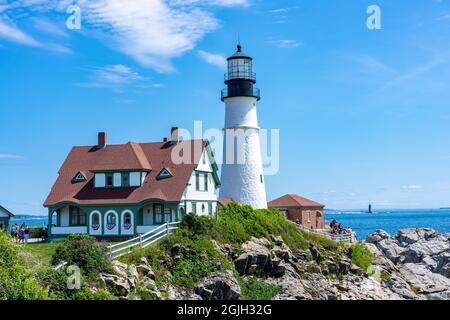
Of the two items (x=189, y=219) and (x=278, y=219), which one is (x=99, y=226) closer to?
(x=189, y=219)

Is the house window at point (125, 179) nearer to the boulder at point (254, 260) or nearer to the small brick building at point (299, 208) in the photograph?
the boulder at point (254, 260)

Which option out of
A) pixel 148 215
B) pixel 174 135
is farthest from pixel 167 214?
pixel 174 135

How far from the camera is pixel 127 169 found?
36.8m

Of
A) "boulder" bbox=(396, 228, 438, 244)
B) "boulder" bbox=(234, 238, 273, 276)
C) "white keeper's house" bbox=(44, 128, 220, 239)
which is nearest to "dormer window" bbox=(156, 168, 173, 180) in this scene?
"white keeper's house" bbox=(44, 128, 220, 239)

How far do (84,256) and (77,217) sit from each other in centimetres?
1530

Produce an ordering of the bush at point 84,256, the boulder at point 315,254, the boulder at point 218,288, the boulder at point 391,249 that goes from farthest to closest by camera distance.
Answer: the boulder at point 391,249
the boulder at point 315,254
the boulder at point 218,288
the bush at point 84,256

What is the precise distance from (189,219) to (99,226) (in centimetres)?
773

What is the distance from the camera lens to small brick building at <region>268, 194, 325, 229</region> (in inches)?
1943

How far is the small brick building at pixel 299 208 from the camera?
49.4 m

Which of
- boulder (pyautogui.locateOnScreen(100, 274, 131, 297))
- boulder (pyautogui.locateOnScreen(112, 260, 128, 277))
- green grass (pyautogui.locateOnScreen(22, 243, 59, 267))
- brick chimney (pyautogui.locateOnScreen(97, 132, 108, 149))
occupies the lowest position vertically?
boulder (pyautogui.locateOnScreen(100, 274, 131, 297))

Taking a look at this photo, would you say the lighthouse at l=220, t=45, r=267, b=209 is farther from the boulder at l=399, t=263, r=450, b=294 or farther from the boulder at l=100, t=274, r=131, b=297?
the boulder at l=100, t=274, r=131, b=297

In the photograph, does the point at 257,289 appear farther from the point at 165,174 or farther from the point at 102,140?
the point at 102,140

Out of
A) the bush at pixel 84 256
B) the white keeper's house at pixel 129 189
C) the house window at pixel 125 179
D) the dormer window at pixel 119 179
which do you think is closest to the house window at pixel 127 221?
the white keeper's house at pixel 129 189

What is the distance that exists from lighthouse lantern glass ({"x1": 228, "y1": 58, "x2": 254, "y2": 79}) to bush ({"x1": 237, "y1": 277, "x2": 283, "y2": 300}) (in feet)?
52.5
